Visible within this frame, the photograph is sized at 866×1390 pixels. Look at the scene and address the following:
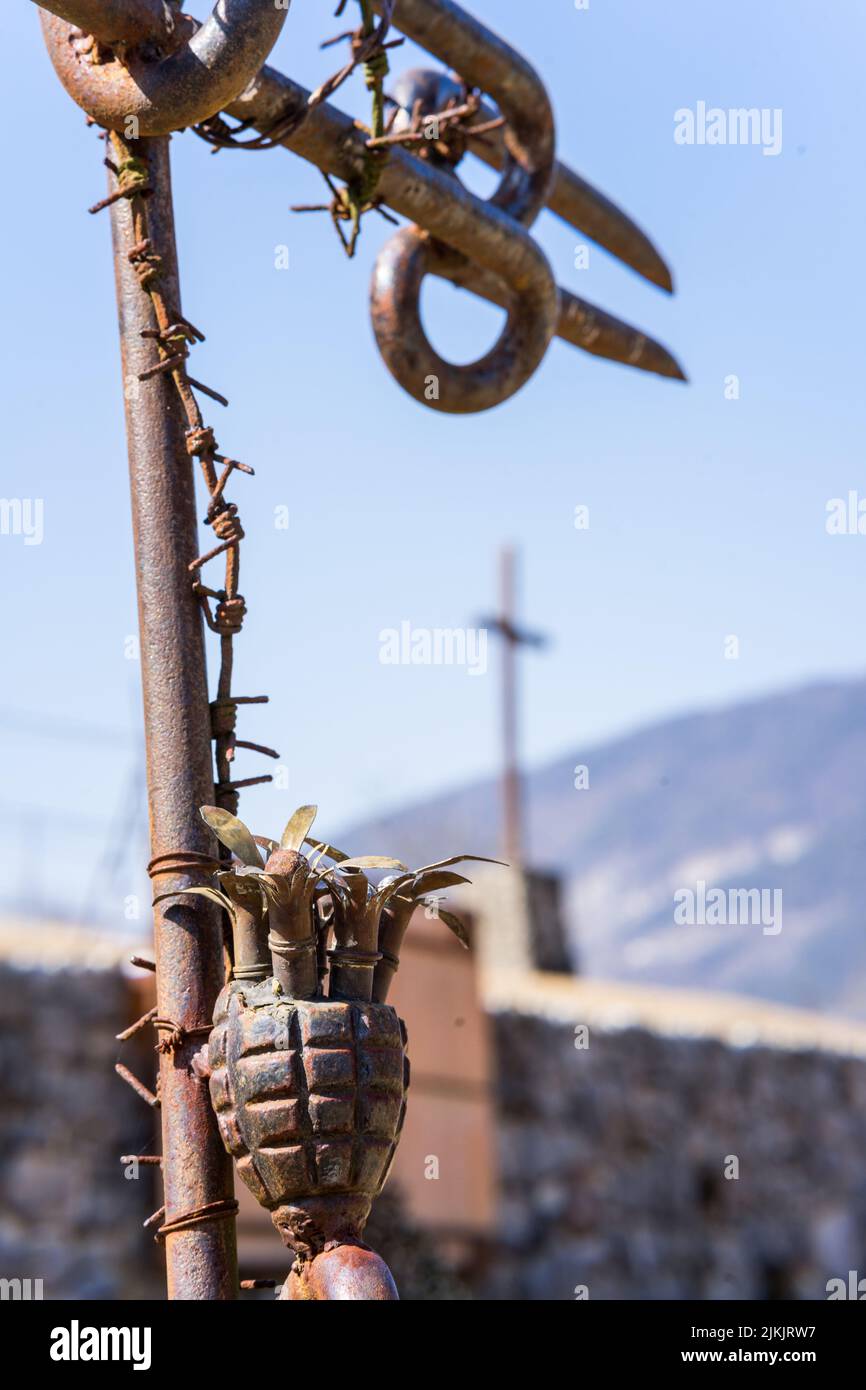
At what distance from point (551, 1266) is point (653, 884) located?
177106 mm

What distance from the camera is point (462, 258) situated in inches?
126

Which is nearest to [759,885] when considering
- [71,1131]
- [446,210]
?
[71,1131]

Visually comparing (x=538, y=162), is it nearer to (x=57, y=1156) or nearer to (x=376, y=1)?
(x=376, y=1)

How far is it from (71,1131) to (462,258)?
717 cm

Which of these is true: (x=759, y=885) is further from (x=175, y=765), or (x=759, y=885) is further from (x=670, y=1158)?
(x=175, y=765)

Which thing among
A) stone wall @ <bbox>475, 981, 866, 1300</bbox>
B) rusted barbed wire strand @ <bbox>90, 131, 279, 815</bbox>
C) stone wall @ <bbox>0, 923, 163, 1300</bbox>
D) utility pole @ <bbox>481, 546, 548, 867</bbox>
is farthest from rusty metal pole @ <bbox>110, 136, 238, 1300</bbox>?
utility pole @ <bbox>481, 546, 548, 867</bbox>

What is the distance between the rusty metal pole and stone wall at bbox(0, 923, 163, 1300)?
23.6 ft

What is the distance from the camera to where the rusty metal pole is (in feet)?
7.29

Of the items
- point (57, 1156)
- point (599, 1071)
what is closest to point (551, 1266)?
point (599, 1071)

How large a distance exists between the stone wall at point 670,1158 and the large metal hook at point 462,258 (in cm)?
859

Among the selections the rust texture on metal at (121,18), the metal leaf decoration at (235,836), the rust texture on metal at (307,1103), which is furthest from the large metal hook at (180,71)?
the rust texture on metal at (307,1103)

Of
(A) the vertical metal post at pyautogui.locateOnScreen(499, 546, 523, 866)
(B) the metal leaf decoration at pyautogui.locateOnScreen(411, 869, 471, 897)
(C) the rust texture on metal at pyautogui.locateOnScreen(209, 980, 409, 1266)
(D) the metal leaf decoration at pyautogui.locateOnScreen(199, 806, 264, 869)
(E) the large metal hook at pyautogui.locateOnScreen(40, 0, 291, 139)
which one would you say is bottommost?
(C) the rust texture on metal at pyautogui.locateOnScreen(209, 980, 409, 1266)

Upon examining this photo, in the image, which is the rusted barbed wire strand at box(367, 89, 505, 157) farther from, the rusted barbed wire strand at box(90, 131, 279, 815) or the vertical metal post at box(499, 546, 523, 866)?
the vertical metal post at box(499, 546, 523, 866)
